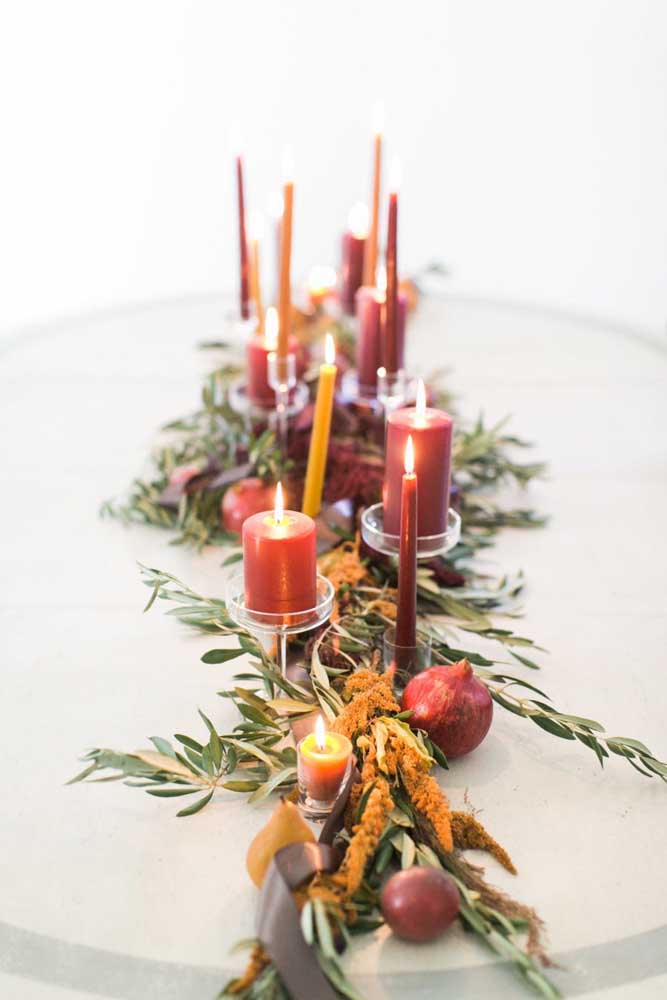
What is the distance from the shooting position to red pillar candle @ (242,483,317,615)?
3.02ft

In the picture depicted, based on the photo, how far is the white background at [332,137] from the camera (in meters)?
3.20

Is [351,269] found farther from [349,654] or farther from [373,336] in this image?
[349,654]

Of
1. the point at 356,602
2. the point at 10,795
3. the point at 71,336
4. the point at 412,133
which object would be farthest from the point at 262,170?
the point at 10,795

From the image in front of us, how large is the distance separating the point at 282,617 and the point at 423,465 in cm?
21

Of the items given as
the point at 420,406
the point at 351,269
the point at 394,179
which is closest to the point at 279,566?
the point at 420,406

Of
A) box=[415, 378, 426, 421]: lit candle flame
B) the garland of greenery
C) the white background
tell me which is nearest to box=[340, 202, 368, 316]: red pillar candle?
the garland of greenery

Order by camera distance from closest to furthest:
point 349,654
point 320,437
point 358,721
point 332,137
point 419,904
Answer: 1. point 419,904
2. point 358,721
3. point 349,654
4. point 320,437
5. point 332,137

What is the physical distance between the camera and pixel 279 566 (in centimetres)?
92

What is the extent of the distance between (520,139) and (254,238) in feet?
6.03

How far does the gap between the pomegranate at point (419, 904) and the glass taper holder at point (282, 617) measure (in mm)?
239

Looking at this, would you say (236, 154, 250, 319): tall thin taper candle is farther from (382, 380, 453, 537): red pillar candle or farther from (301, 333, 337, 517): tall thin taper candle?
(382, 380, 453, 537): red pillar candle

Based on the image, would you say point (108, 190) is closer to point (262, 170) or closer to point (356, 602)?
point (262, 170)

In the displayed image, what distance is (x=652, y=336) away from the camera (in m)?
2.12

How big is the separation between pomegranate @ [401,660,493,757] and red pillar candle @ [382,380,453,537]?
0.18 m
